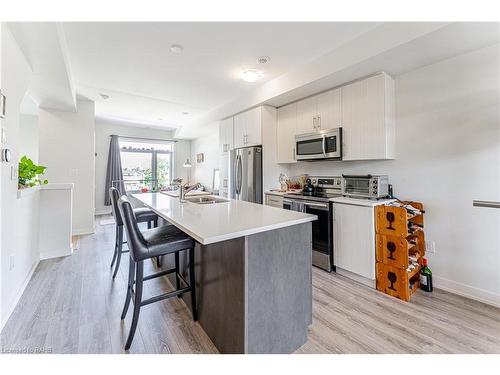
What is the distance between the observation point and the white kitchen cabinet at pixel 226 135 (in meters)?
4.37

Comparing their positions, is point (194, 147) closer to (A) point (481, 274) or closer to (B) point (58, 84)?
(B) point (58, 84)

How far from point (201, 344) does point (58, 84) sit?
3600mm

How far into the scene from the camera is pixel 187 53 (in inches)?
101

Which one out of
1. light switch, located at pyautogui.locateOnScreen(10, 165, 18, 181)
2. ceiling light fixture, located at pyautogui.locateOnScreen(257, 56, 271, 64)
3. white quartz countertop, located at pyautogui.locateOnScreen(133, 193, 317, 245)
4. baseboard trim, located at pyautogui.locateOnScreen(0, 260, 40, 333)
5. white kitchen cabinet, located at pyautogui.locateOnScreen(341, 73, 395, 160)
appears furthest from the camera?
ceiling light fixture, located at pyautogui.locateOnScreen(257, 56, 271, 64)

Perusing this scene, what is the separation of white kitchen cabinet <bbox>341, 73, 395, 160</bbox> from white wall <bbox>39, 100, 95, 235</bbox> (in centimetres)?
459

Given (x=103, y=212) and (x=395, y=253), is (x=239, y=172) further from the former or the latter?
(x=103, y=212)

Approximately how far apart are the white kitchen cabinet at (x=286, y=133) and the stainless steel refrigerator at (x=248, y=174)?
1.18ft

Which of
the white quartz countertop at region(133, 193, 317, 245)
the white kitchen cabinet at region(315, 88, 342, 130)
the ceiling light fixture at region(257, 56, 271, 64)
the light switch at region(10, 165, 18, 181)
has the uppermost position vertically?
the ceiling light fixture at region(257, 56, 271, 64)

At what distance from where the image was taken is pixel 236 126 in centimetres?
420

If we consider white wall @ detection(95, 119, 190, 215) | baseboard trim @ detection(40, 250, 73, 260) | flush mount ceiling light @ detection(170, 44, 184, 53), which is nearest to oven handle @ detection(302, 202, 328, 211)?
flush mount ceiling light @ detection(170, 44, 184, 53)

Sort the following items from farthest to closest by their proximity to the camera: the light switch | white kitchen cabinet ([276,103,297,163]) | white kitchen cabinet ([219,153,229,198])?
white kitchen cabinet ([219,153,229,198]), white kitchen cabinet ([276,103,297,163]), the light switch

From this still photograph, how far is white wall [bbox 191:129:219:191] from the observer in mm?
6199

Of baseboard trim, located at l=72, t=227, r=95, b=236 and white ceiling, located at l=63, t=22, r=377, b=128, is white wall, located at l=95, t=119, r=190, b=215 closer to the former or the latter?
baseboard trim, located at l=72, t=227, r=95, b=236
